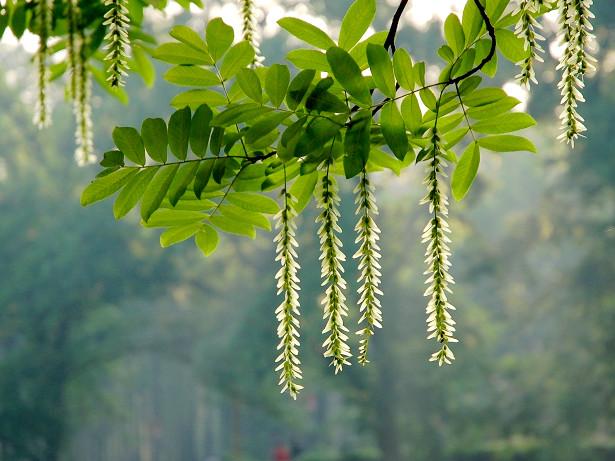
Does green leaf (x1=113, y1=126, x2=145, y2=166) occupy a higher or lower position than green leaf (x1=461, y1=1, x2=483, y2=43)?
lower

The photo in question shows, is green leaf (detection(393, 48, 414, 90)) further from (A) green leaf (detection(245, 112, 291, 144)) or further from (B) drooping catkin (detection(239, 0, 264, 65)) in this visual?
(B) drooping catkin (detection(239, 0, 264, 65))

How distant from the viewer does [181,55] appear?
49.3 inches

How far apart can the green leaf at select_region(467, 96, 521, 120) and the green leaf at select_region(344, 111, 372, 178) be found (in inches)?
6.8

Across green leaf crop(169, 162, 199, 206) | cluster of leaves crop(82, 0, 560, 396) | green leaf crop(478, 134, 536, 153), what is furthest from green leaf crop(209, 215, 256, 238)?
green leaf crop(478, 134, 536, 153)

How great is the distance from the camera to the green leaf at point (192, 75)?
1.24 metres

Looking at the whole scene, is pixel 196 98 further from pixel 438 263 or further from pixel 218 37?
pixel 438 263

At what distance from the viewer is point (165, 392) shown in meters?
32.1

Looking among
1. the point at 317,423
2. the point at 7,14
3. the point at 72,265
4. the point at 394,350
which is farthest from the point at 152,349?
the point at 7,14

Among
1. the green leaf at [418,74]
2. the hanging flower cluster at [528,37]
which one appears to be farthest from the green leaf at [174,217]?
the hanging flower cluster at [528,37]

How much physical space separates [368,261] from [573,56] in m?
0.33

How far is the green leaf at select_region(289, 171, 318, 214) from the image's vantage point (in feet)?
4.09

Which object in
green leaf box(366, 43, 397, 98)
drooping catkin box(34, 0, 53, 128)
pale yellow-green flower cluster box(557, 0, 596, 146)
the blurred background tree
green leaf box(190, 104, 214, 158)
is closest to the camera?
pale yellow-green flower cluster box(557, 0, 596, 146)

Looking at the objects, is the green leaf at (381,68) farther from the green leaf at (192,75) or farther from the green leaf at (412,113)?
the green leaf at (192,75)

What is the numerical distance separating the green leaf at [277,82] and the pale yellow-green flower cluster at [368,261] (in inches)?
6.8
